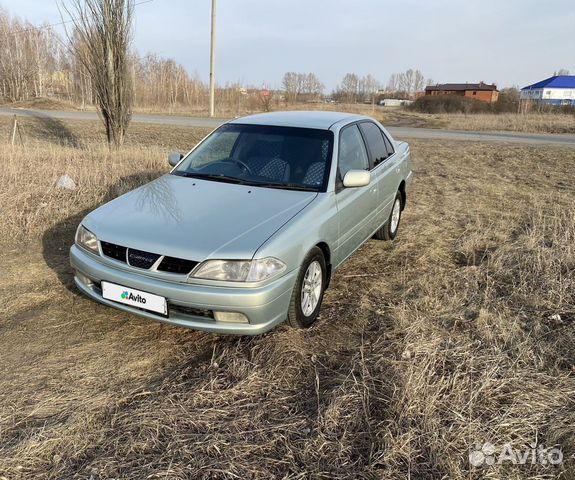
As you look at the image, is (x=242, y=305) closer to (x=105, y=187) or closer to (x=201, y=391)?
(x=201, y=391)

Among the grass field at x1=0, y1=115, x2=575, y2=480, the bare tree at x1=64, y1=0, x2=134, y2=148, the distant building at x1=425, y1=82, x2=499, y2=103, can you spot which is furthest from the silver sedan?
the distant building at x1=425, y1=82, x2=499, y2=103

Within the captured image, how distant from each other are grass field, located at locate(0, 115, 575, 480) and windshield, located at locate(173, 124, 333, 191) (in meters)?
1.16

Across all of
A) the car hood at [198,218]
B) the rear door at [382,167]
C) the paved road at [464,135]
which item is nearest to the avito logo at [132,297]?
the car hood at [198,218]

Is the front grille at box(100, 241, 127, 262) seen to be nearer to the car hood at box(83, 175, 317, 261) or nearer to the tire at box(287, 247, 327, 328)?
the car hood at box(83, 175, 317, 261)

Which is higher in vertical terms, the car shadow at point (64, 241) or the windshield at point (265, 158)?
the windshield at point (265, 158)

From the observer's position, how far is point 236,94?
1448 inches

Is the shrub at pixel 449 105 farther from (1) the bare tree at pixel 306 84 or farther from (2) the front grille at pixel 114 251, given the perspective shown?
(2) the front grille at pixel 114 251

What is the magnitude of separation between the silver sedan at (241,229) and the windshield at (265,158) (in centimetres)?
1

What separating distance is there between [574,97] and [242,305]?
88451 millimetres

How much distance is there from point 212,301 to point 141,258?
59 cm

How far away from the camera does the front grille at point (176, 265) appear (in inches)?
114

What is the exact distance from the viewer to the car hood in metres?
2.96

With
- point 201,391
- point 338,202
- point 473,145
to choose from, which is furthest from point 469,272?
point 473,145

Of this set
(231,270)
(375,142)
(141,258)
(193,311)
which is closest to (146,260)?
(141,258)
